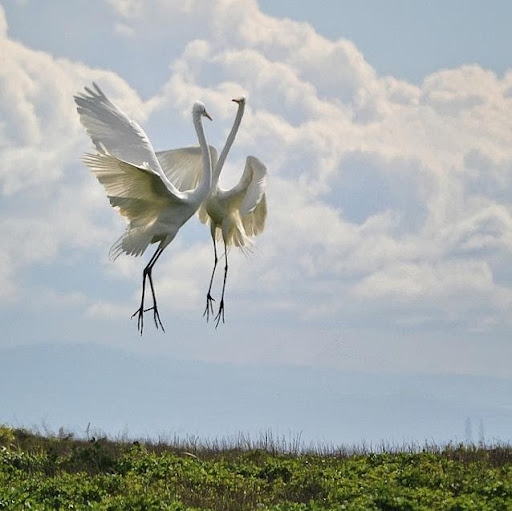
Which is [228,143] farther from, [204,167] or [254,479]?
[254,479]

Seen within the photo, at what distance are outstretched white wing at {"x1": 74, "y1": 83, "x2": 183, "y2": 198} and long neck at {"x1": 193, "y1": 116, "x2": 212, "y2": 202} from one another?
0.63 meters

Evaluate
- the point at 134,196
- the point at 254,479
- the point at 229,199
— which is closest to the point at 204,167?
the point at 229,199

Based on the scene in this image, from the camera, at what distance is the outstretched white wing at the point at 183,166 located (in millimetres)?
21312

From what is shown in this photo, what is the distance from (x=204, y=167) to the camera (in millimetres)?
19406

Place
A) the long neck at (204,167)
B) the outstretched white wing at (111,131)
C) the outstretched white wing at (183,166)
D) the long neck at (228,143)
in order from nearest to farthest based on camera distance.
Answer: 1. the outstretched white wing at (111,131)
2. the long neck at (204,167)
3. the long neck at (228,143)
4. the outstretched white wing at (183,166)

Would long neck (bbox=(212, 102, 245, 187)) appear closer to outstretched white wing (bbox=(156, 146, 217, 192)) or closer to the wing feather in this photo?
outstretched white wing (bbox=(156, 146, 217, 192))

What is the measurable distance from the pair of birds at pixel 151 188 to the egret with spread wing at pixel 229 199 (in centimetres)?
2

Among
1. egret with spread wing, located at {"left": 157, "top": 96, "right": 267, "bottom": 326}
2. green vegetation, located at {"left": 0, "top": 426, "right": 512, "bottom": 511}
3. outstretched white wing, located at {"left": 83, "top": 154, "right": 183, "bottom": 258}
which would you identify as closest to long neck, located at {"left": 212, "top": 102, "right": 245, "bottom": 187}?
egret with spread wing, located at {"left": 157, "top": 96, "right": 267, "bottom": 326}

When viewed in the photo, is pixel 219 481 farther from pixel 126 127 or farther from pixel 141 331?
pixel 126 127

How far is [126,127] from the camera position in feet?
60.3

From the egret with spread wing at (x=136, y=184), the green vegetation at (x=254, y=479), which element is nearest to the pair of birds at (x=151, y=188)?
the egret with spread wing at (x=136, y=184)

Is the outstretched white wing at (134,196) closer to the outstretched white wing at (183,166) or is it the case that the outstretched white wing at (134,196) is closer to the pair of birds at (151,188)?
the pair of birds at (151,188)

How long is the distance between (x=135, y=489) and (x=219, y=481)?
1.20 m

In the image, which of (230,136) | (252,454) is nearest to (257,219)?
(230,136)
